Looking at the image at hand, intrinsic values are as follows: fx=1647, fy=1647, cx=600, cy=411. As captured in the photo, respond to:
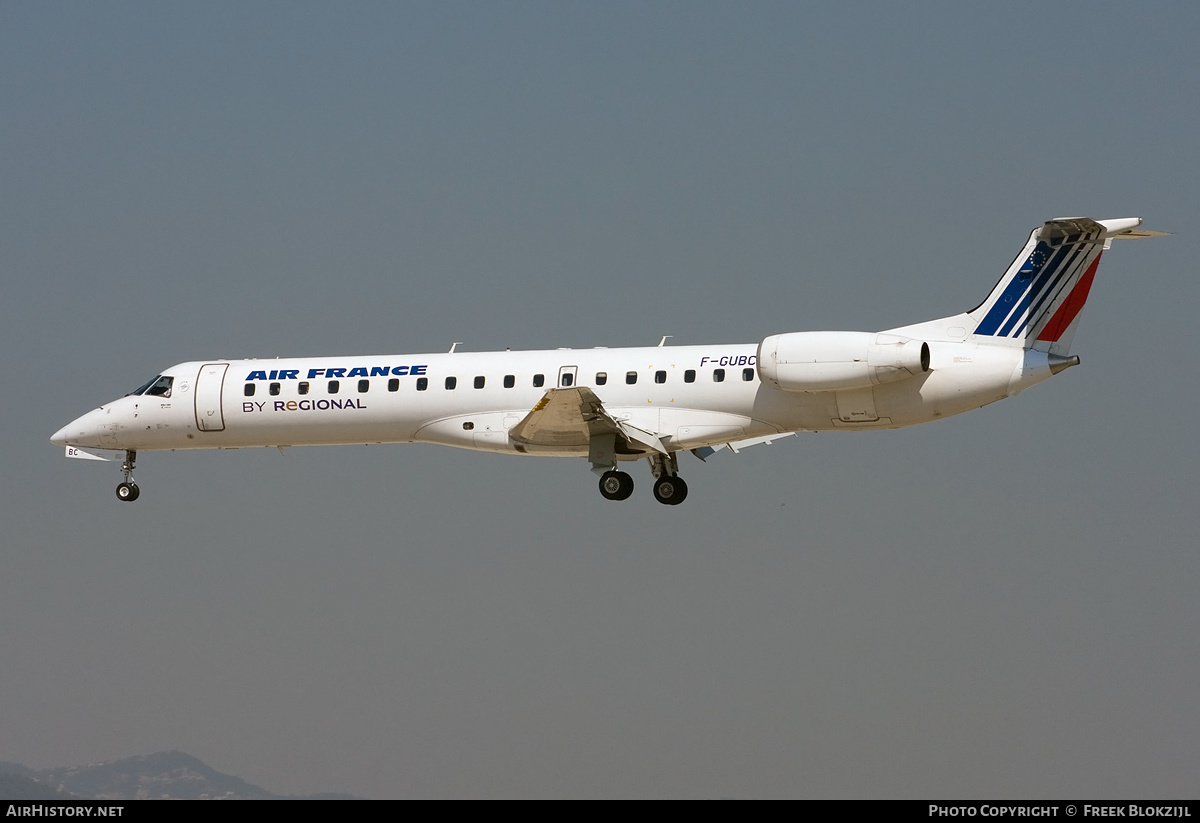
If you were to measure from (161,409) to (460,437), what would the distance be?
224 inches

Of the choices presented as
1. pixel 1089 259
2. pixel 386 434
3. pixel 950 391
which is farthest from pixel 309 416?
pixel 1089 259

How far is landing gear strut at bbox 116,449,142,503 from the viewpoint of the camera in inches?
1171

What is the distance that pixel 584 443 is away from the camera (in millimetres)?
26578

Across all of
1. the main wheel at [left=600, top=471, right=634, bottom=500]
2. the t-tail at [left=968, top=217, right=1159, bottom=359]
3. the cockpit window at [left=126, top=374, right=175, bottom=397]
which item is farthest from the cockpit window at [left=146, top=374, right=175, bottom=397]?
the t-tail at [left=968, top=217, right=1159, bottom=359]

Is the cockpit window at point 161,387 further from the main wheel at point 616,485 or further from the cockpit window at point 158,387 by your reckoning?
the main wheel at point 616,485

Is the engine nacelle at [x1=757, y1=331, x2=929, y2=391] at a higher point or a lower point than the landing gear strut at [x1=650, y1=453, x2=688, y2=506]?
higher

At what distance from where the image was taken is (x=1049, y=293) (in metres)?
25.2

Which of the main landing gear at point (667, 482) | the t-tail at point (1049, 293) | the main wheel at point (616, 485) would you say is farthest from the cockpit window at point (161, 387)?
the t-tail at point (1049, 293)

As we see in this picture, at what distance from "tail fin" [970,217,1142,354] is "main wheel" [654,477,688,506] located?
5554 mm

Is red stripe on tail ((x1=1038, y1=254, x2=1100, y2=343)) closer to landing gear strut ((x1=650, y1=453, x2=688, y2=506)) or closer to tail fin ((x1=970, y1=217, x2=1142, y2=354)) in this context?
tail fin ((x1=970, y1=217, x2=1142, y2=354))

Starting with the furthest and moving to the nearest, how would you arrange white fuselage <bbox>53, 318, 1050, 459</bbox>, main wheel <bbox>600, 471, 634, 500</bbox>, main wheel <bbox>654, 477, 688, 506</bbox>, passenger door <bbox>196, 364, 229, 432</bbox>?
1. passenger door <bbox>196, 364, 229, 432</bbox>
2. main wheel <bbox>654, 477, 688, 506</bbox>
3. main wheel <bbox>600, 471, 634, 500</bbox>
4. white fuselage <bbox>53, 318, 1050, 459</bbox>

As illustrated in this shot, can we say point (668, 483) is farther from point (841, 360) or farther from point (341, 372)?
point (341, 372)

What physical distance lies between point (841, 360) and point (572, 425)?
4.40 meters

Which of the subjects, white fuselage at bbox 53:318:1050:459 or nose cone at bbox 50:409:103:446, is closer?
white fuselage at bbox 53:318:1050:459
